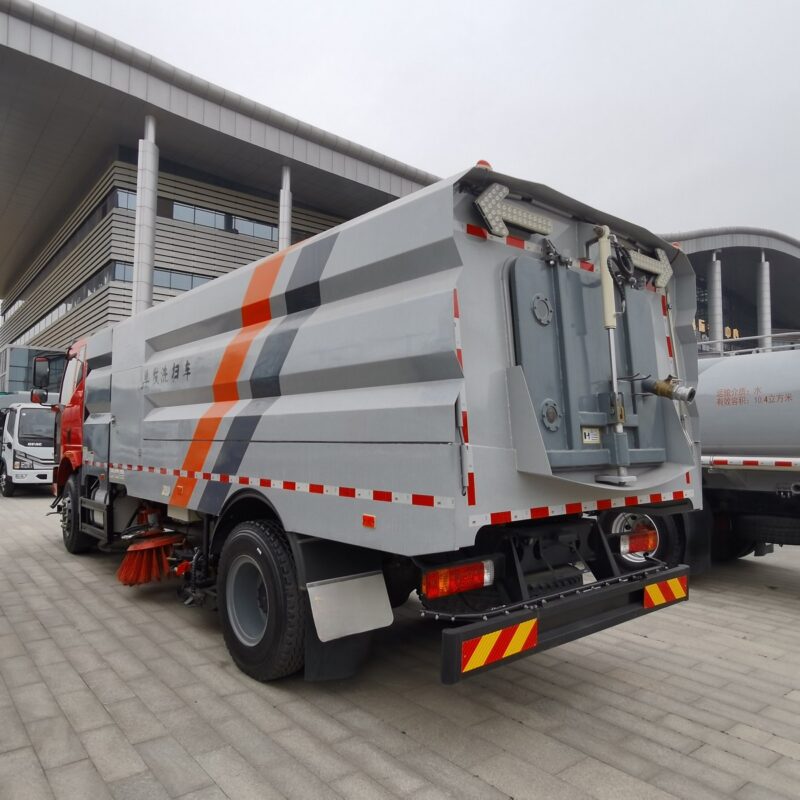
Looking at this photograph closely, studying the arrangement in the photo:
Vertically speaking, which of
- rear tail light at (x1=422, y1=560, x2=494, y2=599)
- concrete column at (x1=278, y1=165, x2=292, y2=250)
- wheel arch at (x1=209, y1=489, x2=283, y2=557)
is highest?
concrete column at (x1=278, y1=165, x2=292, y2=250)

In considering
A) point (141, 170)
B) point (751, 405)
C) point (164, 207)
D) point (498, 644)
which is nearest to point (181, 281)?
point (164, 207)

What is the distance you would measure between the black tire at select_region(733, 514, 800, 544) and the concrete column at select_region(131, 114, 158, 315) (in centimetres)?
1981

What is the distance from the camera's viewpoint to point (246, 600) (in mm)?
3906

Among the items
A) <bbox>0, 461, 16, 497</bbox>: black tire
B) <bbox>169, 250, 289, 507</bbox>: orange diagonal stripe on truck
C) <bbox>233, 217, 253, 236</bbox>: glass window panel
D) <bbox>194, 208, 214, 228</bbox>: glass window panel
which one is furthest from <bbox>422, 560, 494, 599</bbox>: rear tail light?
<bbox>233, 217, 253, 236</bbox>: glass window panel

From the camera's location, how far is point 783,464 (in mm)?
5590

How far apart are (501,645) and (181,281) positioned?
82.7ft

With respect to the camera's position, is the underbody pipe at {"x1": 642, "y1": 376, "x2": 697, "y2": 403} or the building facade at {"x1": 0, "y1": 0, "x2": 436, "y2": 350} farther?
the building facade at {"x1": 0, "y1": 0, "x2": 436, "y2": 350}

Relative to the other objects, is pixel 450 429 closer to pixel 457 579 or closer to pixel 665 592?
pixel 457 579

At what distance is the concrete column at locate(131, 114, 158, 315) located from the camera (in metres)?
21.0

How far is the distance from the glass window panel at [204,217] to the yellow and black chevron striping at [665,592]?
84.3 feet

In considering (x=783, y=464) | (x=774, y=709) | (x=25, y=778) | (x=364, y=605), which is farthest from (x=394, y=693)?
(x=783, y=464)

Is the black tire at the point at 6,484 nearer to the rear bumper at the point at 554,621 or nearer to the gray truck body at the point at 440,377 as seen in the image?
the gray truck body at the point at 440,377

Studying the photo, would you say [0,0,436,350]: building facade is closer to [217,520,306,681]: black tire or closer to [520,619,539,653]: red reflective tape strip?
[217,520,306,681]: black tire

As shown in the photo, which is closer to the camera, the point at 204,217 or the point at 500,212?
the point at 500,212
